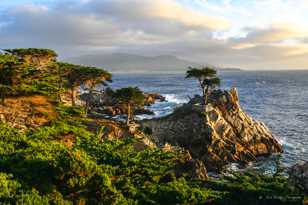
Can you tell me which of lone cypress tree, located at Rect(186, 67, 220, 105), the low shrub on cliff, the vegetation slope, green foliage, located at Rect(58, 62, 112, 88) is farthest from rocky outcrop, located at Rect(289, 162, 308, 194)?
green foliage, located at Rect(58, 62, 112, 88)

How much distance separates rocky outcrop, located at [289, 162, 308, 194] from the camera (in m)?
21.0

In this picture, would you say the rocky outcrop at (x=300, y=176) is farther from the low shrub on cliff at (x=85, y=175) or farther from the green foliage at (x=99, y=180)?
the low shrub on cliff at (x=85, y=175)

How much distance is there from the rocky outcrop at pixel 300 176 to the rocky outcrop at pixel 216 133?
71.1 feet

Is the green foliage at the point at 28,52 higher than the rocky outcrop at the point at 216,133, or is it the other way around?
the green foliage at the point at 28,52

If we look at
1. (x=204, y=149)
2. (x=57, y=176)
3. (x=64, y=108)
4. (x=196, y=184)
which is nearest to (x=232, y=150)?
(x=204, y=149)

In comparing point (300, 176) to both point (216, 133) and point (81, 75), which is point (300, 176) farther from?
point (81, 75)

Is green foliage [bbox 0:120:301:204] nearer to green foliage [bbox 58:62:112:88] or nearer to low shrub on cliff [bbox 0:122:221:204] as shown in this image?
low shrub on cliff [bbox 0:122:221:204]

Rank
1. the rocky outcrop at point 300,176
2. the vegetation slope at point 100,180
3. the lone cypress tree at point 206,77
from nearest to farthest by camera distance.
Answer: the vegetation slope at point 100,180
the rocky outcrop at point 300,176
the lone cypress tree at point 206,77

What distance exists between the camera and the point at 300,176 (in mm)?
21281

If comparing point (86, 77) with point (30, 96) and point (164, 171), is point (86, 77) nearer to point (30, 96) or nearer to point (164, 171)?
point (30, 96)

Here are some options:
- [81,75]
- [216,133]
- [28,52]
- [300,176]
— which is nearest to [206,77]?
[216,133]

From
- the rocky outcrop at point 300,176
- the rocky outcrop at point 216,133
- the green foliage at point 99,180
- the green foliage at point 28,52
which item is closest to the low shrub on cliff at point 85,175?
the green foliage at point 99,180

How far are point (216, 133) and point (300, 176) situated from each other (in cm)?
2629

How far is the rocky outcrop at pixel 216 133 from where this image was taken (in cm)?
4562
